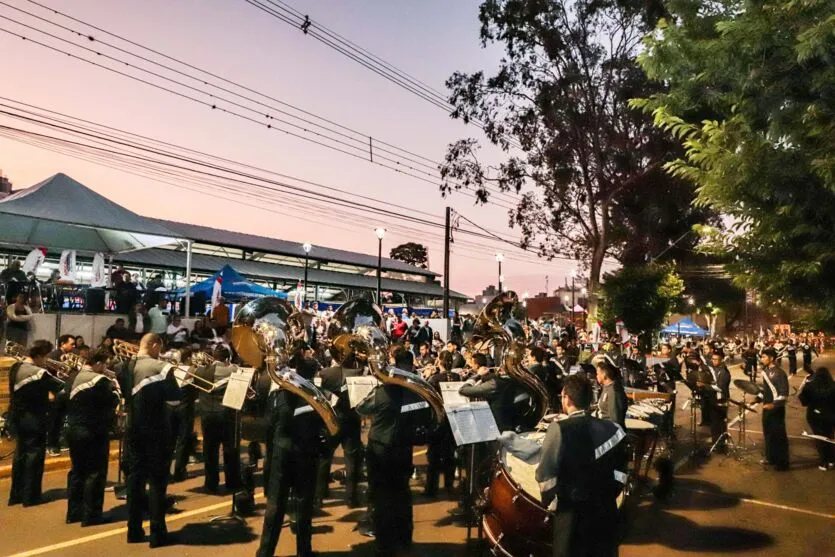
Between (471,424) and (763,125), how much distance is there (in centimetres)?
385

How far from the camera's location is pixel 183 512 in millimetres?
6961

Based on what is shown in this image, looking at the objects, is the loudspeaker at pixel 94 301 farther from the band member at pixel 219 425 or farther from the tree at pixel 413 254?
the tree at pixel 413 254

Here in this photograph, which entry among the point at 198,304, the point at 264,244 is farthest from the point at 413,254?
the point at 198,304

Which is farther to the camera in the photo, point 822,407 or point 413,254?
point 413,254

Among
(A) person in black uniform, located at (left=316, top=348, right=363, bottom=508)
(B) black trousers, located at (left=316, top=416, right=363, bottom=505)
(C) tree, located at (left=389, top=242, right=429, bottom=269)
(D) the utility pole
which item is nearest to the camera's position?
(A) person in black uniform, located at (left=316, top=348, right=363, bottom=508)

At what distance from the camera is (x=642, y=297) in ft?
73.4

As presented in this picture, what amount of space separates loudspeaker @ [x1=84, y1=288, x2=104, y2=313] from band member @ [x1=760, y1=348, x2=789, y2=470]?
14392 millimetres

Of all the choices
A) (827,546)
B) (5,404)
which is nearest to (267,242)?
(5,404)

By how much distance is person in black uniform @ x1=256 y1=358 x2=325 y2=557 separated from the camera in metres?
5.18

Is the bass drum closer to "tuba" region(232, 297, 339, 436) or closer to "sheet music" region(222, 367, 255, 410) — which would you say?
"tuba" region(232, 297, 339, 436)

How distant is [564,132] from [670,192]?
5476 millimetres

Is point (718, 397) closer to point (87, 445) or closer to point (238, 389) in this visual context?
point (238, 389)

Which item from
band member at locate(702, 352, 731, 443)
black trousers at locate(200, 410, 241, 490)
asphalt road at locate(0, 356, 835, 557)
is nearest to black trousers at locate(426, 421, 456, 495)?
asphalt road at locate(0, 356, 835, 557)

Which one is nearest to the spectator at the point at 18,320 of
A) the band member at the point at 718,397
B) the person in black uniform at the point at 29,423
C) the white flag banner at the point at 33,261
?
the white flag banner at the point at 33,261
